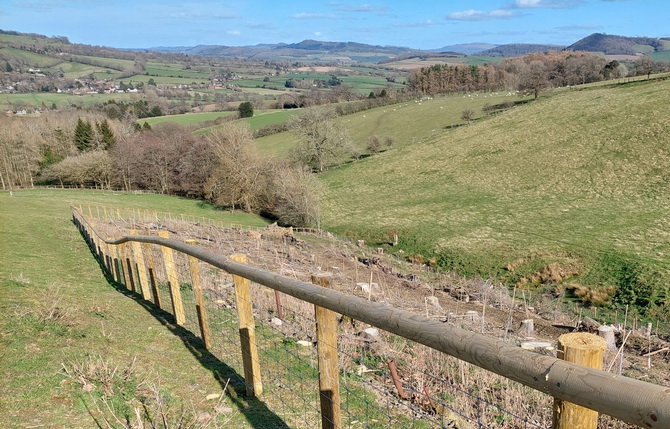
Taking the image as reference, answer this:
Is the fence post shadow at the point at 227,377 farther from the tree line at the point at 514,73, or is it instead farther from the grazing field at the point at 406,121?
the tree line at the point at 514,73

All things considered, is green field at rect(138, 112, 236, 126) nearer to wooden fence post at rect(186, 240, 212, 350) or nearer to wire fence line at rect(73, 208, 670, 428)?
wire fence line at rect(73, 208, 670, 428)

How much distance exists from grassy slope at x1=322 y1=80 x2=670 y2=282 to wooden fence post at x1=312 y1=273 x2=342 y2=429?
880 inches

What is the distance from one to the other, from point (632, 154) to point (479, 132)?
62.9 feet

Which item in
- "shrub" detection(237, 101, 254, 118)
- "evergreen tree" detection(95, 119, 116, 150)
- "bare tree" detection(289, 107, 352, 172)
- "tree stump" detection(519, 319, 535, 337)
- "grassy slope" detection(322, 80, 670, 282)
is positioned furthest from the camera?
"shrub" detection(237, 101, 254, 118)

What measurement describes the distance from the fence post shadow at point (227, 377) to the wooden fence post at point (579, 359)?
283 cm

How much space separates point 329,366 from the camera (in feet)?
11.7

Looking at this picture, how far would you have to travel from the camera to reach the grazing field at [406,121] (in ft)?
219

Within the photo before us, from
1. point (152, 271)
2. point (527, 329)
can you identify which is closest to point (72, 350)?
point (152, 271)

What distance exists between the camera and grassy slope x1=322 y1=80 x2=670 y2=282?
26016 millimetres

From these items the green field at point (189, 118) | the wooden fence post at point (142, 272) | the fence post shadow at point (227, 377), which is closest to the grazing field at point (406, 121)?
the green field at point (189, 118)

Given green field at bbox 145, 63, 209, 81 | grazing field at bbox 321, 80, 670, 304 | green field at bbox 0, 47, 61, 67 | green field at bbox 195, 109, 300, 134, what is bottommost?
grazing field at bbox 321, 80, 670, 304

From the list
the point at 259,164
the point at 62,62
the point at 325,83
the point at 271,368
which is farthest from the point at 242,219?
the point at 62,62

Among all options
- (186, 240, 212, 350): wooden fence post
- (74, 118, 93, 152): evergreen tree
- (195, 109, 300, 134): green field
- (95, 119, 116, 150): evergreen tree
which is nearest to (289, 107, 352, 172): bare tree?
(195, 109, 300, 134): green field

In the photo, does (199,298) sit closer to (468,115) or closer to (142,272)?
(142,272)
